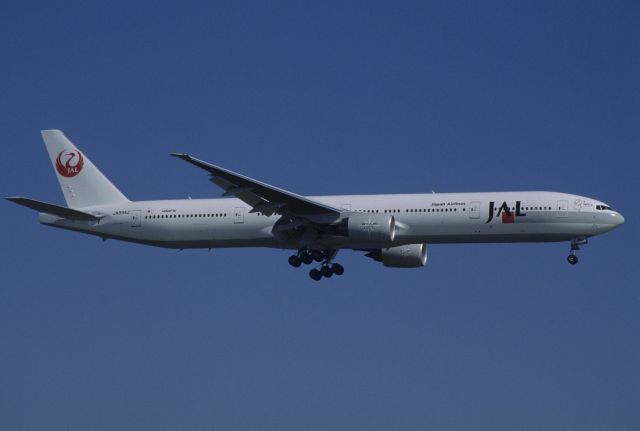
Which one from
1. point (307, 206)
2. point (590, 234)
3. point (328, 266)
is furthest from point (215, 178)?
point (590, 234)

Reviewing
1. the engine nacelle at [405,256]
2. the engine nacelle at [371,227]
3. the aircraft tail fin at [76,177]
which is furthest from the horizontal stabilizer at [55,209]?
the engine nacelle at [405,256]

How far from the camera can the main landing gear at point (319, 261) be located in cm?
5941

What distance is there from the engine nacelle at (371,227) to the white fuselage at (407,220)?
72 cm

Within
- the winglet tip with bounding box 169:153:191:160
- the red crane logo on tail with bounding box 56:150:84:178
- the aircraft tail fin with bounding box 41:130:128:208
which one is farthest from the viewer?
the red crane logo on tail with bounding box 56:150:84:178

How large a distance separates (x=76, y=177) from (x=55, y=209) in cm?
459

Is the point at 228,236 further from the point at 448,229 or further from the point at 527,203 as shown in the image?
the point at 527,203

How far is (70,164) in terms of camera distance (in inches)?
2598

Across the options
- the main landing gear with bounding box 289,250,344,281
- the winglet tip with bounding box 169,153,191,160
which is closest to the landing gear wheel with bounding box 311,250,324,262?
the main landing gear with bounding box 289,250,344,281

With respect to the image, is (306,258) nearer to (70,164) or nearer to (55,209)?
(55,209)

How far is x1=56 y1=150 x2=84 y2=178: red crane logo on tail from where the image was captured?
6556 centimetres

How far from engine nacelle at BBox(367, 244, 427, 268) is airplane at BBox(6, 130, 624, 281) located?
0.05 m

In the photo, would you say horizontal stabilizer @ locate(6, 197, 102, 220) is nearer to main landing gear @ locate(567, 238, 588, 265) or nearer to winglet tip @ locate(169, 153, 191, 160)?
winglet tip @ locate(169, 153, 191, 160)

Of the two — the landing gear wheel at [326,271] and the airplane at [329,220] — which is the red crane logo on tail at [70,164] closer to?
the airplane at [329,220]

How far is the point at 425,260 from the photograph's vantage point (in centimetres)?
6272
